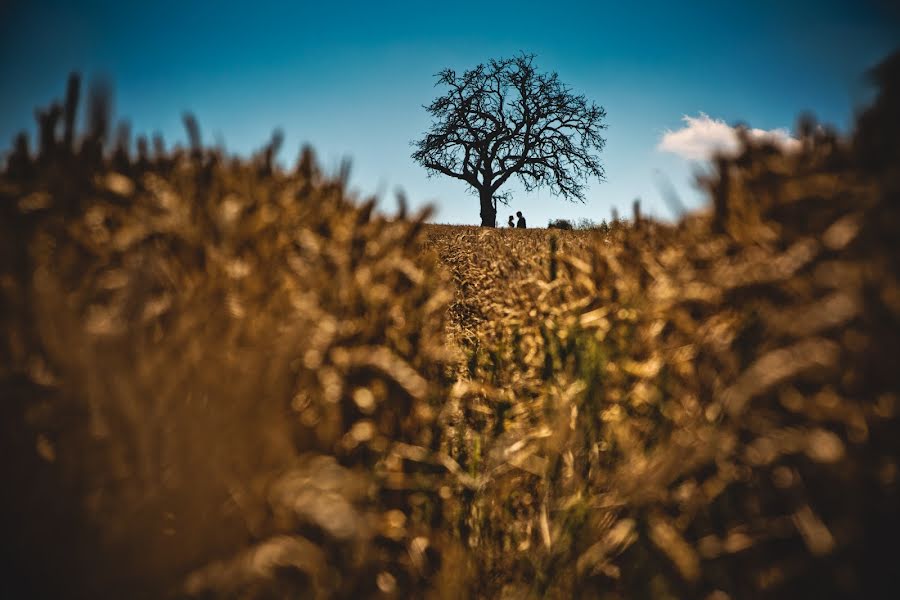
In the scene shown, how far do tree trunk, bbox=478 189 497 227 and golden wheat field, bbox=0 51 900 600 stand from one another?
80.4 feet

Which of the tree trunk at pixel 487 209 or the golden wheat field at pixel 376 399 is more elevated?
the tree trunk at pixel 487 209

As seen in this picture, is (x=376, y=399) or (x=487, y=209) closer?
(x=376, y=399)

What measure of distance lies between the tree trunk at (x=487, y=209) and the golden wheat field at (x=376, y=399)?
24512 millimetres

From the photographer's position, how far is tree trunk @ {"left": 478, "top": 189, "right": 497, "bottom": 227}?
26109 mm

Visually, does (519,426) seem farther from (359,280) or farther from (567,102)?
(567,102)

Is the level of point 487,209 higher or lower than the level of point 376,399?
higher

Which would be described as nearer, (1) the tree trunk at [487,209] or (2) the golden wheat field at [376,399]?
(2) the golden wheat field at [376,399]

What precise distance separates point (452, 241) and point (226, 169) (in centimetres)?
615

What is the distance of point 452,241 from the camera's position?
25.3 ft

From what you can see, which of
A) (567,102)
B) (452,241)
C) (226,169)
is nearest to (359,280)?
(226,169)

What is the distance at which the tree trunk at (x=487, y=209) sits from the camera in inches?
1028

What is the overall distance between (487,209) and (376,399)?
25.4 meters

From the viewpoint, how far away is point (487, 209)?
26234mm

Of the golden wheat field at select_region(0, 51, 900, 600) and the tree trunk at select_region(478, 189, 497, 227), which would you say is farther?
the tree trunk at select_region(478, 189, 497, 227)
